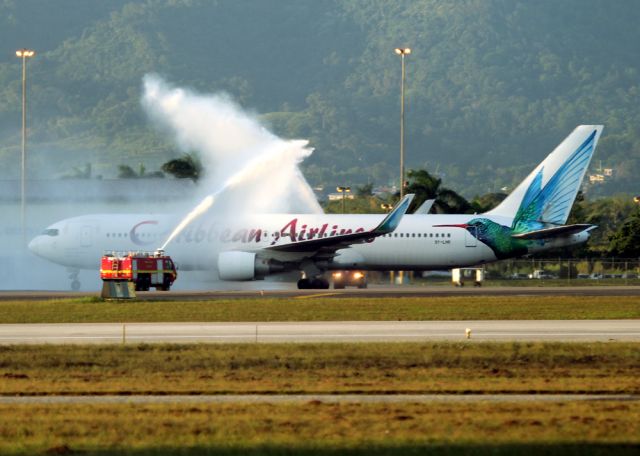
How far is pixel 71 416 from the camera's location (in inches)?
788

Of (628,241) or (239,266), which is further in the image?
(628,241)

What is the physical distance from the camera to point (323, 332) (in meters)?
35.5

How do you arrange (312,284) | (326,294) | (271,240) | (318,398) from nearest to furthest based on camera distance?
1. (318,398)
2. (326,294)
3. (312,284)
4. (271,240)

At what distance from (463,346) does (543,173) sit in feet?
120

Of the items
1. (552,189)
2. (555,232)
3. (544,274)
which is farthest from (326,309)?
(544,274)

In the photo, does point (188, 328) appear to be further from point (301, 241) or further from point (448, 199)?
point (448, 199)

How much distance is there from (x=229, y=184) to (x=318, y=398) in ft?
141

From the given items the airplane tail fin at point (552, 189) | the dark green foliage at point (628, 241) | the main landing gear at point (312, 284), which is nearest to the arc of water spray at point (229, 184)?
the main landing gear at point (312, 284)

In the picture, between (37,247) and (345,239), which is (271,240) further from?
(37,247)

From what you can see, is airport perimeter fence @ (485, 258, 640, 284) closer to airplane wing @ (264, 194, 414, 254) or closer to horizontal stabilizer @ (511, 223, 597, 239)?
horizontal stabilizer @ (511, 223, 597, 239)

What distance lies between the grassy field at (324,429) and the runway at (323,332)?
1202 centimetres

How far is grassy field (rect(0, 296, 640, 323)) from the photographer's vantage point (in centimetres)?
4112

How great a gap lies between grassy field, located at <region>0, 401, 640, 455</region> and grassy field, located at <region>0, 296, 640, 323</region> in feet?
65.5

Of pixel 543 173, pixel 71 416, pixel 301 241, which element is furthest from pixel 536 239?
pixel 71 416
